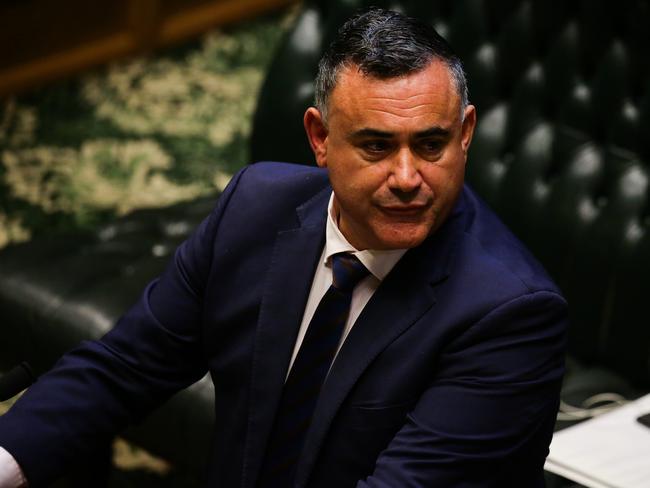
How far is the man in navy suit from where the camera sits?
5.41 ft

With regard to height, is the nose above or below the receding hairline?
below

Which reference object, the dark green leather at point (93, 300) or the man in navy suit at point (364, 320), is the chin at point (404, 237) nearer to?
the man in navy suit at point (364, 320)

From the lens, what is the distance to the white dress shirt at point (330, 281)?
1.78m

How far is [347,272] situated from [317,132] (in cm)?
22

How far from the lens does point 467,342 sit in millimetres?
1729

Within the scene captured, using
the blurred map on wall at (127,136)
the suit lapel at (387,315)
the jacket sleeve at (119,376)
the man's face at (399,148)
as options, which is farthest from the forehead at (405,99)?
the blurred map on wall at (127,136)

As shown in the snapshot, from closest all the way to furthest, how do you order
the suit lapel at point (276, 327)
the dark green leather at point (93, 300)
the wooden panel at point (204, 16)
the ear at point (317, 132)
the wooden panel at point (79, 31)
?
the ear at point (317, 132) < the suit lapel at point (276, 327) < the dark green leather at point (93, 300) < the wooden panel at point (79, 31) < the wooden panel at point (204, 16)

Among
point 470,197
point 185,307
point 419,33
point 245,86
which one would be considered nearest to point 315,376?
point 185,307

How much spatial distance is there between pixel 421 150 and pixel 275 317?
42 centimetres

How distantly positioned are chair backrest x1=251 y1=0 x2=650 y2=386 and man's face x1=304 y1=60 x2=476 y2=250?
0.99 m

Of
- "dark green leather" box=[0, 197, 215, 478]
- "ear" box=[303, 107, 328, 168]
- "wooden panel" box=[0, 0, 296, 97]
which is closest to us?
"ear" box=[303, 107, 328, 168]

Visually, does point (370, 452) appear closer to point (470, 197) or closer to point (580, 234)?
point (470, 197)

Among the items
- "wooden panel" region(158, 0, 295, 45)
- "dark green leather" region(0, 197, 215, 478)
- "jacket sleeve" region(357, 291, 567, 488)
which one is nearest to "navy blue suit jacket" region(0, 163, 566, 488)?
A: "jacket sleeve" region(357, 291, 567, 488)

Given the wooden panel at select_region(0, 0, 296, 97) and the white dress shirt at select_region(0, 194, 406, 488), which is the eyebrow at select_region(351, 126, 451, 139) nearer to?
the white dress shirt at select_region(0, 194, 406, 488)
